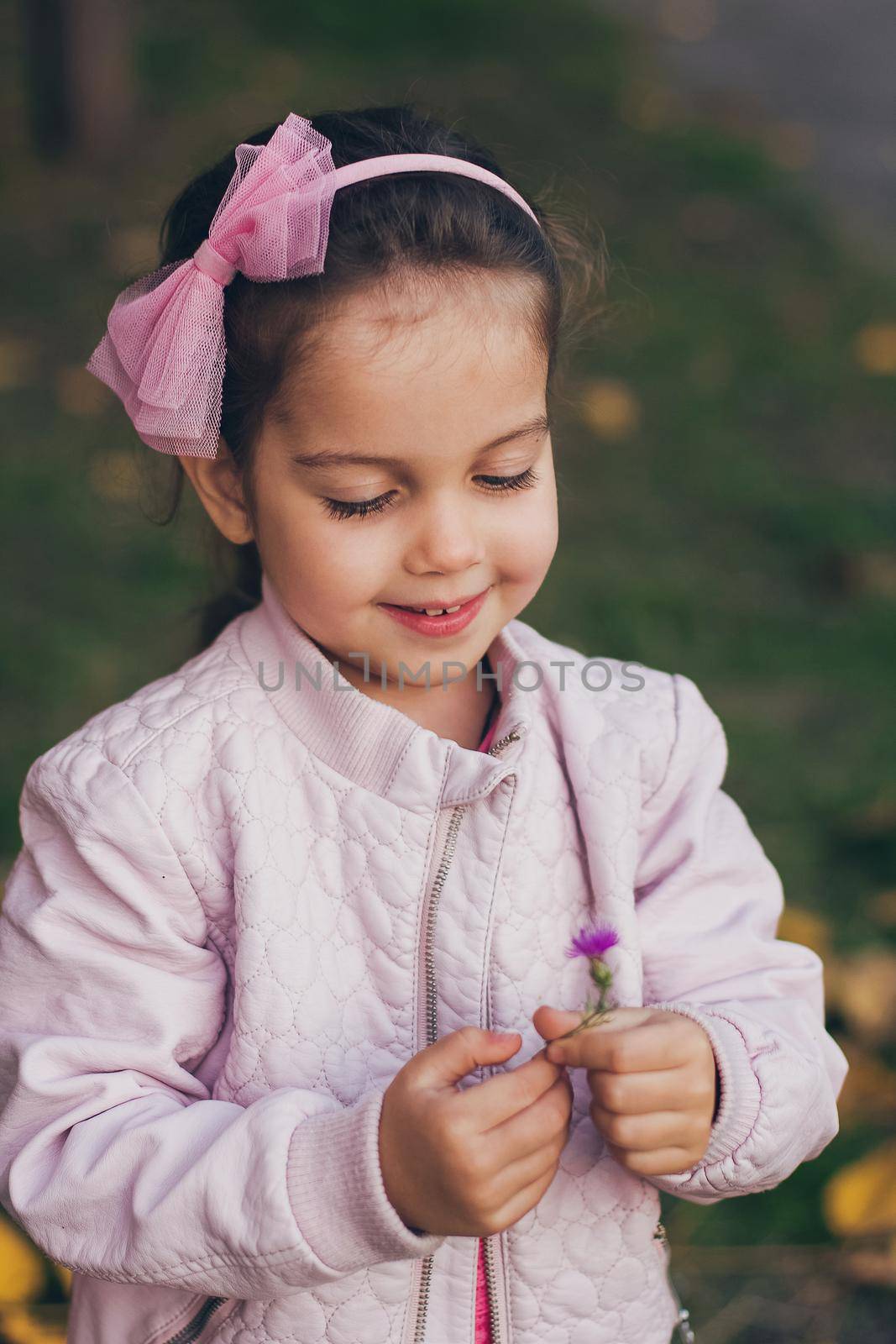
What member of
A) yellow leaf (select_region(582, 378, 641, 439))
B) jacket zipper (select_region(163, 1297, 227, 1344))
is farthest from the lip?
yellow leaf (select_region(582, 378, 641, 439))

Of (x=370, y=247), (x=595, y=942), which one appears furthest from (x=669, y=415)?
(x=595, y=942)

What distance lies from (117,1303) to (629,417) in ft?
10.2

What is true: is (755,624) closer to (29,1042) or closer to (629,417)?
(629,417)

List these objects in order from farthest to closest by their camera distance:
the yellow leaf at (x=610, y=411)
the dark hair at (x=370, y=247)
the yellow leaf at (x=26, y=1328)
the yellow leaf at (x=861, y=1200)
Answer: the yellow leaf at (x=610, y=411) < the yellow leaf at (x=861, y=1200) < the yellow leaf at (x=26, y=1328) < the dark hair at (x=370, y=247)

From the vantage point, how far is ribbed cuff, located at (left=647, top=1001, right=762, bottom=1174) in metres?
1.41

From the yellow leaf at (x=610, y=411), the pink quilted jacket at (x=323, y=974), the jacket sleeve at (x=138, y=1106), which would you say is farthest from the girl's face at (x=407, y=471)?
the yellow leaf at (x=610, y=411)

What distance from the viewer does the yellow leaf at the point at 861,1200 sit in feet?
6.82

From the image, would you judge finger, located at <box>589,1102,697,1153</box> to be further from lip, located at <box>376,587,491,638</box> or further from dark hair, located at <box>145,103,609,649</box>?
dark hair, located at <box>145,103,609,649</box>

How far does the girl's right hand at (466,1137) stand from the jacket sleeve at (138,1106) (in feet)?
0.07

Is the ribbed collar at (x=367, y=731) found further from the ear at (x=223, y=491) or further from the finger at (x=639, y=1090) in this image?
the finger at (x=639, y=1090)

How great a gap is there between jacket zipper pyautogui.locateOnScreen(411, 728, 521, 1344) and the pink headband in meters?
0.44

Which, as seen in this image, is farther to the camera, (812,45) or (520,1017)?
(812,45)

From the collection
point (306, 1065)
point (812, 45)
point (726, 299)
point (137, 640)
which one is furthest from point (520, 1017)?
point (812, 45)

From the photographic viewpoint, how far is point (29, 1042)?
140cm
